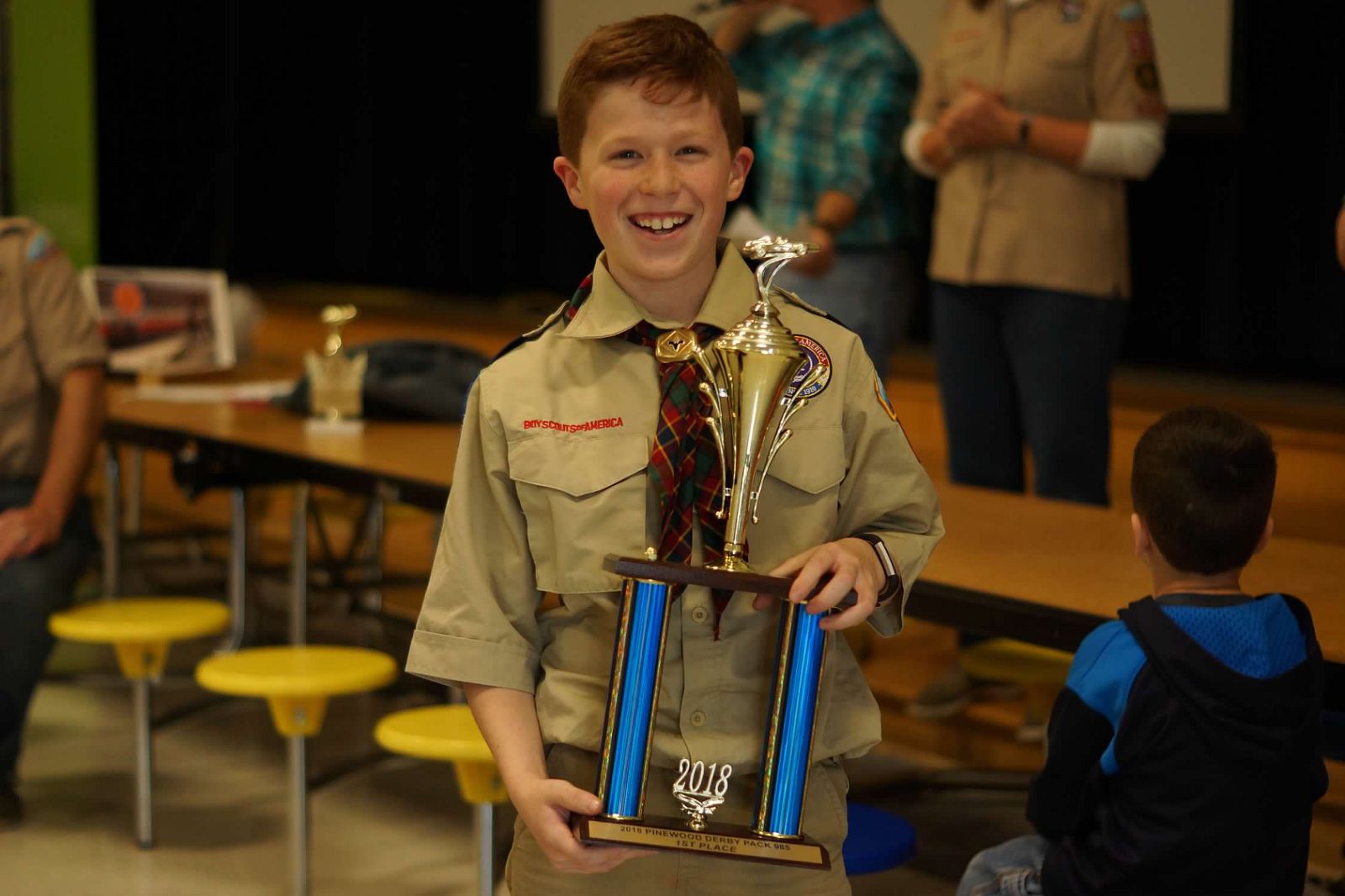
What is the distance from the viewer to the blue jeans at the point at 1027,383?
3053 mm

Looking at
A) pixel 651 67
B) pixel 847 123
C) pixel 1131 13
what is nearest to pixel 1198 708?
pixel 651 67

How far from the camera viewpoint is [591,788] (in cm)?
143

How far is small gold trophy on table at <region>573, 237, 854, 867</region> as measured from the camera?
1308 millimetres

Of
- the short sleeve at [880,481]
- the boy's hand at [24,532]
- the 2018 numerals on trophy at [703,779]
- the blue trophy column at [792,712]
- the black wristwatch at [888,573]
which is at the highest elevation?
the short sleeve at [880,481]

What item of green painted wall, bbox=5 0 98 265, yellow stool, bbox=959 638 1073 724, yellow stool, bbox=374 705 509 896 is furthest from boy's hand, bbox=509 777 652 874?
green painted wall, bbox=5 0 98 265

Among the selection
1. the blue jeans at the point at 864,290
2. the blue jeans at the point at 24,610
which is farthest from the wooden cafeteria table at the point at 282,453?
the blue jeans at the point at 864,290

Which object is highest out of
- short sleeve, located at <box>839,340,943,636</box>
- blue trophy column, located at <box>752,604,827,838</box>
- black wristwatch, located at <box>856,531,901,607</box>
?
short sleeve, located at <box>839,340,943,636</box>

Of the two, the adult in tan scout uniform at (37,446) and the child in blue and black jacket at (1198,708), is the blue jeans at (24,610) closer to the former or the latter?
the adult in tan scout uniform at (37,446)

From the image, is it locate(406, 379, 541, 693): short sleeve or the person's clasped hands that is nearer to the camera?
locate(406, 379, 541, 693): short sleeve

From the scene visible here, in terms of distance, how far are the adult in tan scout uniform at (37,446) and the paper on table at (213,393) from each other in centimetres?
51

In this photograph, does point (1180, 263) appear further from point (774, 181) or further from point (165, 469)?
point (165, 469)

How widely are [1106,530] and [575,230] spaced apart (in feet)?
14.3

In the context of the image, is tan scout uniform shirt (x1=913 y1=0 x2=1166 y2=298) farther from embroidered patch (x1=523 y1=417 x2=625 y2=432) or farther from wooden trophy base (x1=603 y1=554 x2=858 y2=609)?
wooden trophy base (x1=603 y1=554 x2=858 y2=609)

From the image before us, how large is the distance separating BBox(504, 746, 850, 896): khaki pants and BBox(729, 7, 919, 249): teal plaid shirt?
214 cm
